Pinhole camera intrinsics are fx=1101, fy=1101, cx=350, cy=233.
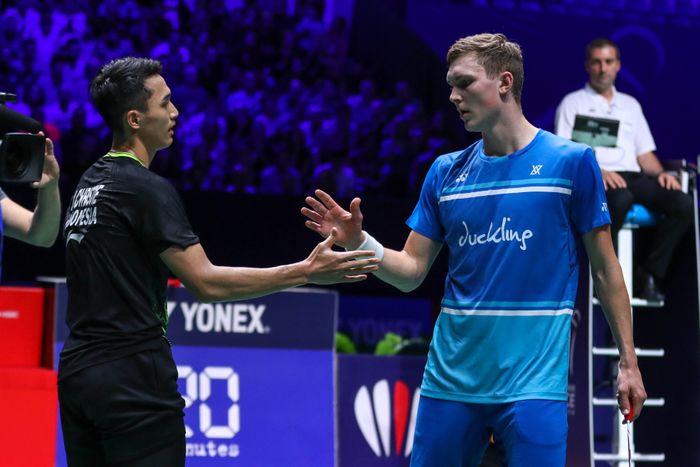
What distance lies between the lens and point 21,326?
5.58 m

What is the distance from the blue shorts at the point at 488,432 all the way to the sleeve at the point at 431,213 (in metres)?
0.55

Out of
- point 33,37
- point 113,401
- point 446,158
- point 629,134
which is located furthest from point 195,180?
point 113,401

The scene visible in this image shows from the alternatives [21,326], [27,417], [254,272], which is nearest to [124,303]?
→ [254,272]

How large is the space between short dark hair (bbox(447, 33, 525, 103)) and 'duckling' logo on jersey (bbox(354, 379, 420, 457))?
3.33 m

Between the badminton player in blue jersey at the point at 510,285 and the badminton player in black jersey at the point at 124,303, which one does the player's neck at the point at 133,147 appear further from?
the badminton player in blue jersey at the point at 510,285

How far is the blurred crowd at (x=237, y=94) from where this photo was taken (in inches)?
364

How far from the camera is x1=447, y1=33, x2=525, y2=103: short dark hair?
3.40 metres

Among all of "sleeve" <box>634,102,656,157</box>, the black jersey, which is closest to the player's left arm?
the black jersey

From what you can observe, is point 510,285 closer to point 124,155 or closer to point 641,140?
point 124,155

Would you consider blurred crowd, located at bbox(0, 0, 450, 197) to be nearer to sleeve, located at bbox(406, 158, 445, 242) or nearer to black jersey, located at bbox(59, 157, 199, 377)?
sleeve, located at bbox(406, 158, 445, 242)

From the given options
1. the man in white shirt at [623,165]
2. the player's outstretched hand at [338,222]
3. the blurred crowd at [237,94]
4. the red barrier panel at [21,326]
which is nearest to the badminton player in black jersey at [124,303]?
the player's outstretched hand at [338,222]

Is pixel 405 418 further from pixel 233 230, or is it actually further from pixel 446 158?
pixel 446 158

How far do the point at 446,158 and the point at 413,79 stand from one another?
7997 mm

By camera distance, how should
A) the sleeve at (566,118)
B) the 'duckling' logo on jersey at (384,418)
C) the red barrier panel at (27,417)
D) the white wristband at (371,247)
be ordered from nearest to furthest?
the white wristband at (371,247)
the red barrier panel at (27,417)
the 'duckling' logo on jersey at (384,418)
the sleeve at (566,118)
